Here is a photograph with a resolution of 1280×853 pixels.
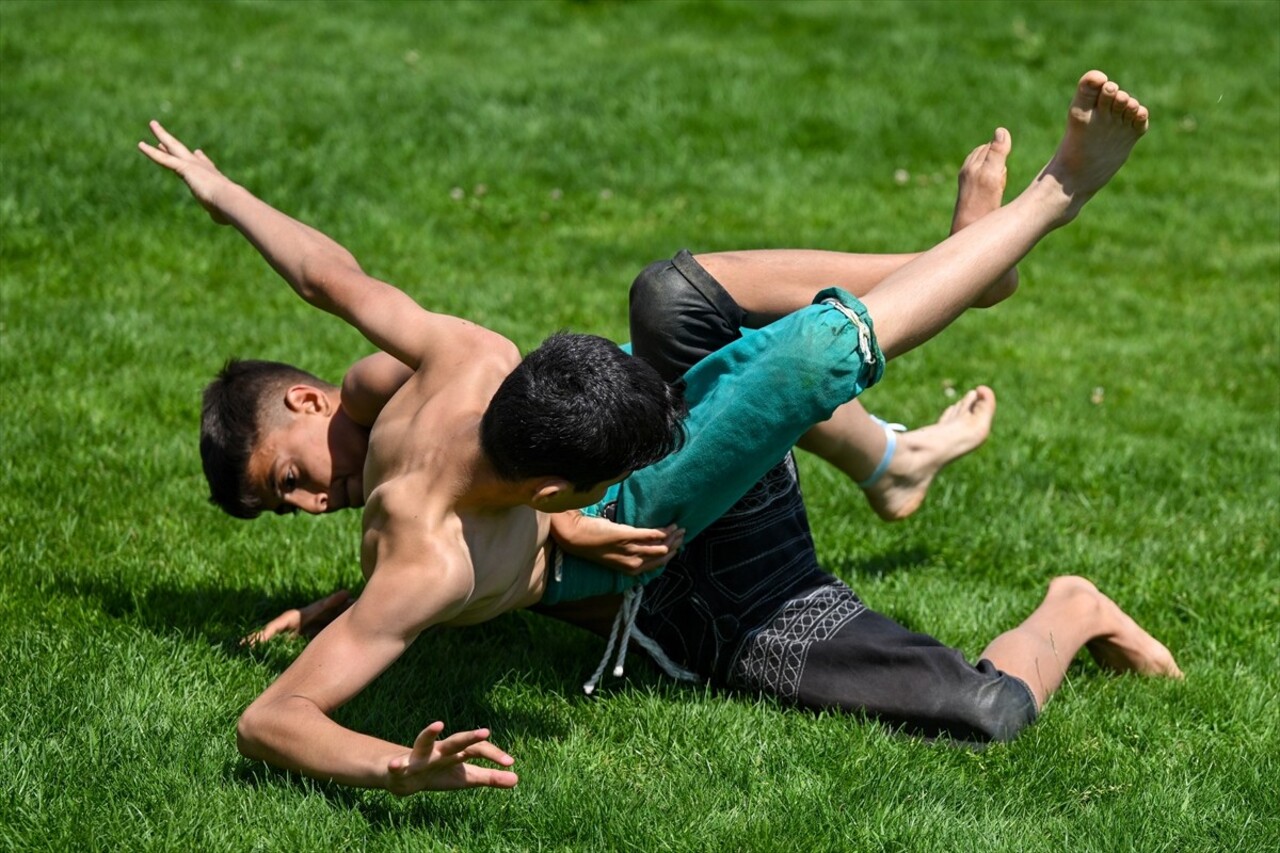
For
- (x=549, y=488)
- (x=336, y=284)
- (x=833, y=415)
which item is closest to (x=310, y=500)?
(x=336, y=284)

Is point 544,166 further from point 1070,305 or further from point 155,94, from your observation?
point 1070,305

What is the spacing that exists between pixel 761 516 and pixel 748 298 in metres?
0.56

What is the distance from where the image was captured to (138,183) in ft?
24.6

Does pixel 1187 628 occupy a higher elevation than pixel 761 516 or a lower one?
lower

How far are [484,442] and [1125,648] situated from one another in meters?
1.94

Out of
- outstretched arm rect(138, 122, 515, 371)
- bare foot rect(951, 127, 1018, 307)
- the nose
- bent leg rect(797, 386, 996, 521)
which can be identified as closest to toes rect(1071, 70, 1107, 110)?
bare foot rect(951, 127, 1018, 307)

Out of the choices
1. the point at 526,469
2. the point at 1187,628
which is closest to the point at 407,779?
the point at 526,469

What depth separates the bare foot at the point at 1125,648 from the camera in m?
3.90

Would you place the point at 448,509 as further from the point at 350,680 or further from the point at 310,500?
the point at 310,500

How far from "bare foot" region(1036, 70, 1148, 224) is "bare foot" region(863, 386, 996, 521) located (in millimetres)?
1021

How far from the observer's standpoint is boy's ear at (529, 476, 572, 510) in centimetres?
295

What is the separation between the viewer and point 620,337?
6434 millimetres

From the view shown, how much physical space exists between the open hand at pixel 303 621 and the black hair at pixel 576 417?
1.10 m

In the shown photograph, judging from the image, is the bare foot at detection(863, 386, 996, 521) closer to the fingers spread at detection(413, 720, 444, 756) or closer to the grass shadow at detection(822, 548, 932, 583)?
the grass shadow at detection(822, 548, 932, 583)
